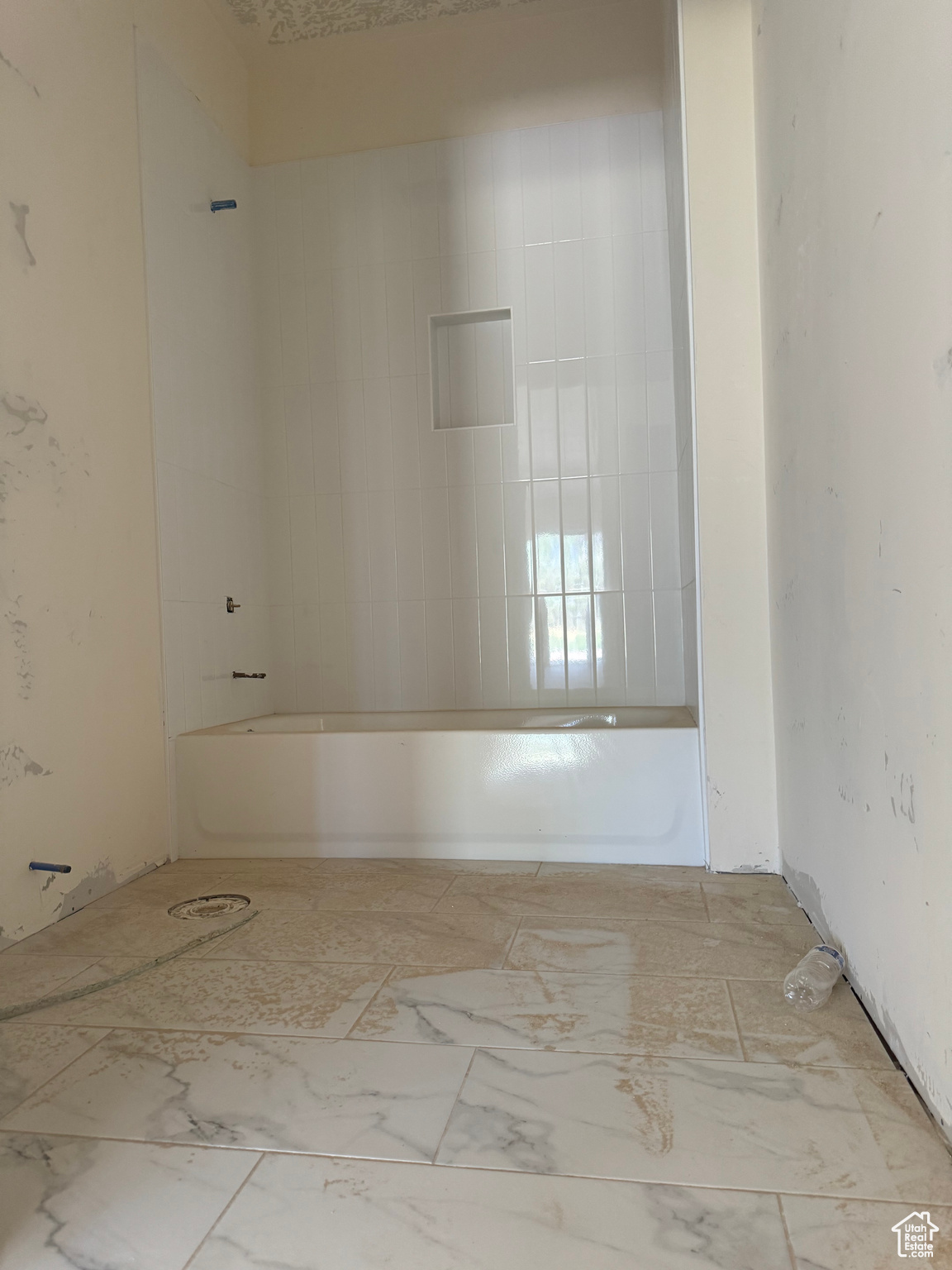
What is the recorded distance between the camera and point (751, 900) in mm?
2164

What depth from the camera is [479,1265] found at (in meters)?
0.96

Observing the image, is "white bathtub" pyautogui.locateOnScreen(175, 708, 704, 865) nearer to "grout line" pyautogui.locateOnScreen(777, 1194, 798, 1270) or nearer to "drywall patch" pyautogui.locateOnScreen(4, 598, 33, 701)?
"drywall patch" pyautogui.locateOnScreen(4, 598, 33, 701)

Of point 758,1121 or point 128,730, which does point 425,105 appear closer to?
point 128,730

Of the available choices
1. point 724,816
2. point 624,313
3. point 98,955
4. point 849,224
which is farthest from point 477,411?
point 98,955

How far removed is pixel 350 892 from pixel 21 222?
195 cm

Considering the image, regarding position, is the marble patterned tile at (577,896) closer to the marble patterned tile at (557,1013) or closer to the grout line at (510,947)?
the grout line at (510,947)

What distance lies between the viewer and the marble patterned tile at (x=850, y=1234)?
944 mm

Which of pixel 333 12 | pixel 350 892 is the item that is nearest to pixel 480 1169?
pixel 350 892

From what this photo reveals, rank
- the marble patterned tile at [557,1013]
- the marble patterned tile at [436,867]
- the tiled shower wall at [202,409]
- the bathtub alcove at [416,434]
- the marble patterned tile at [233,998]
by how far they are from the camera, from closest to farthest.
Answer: the marble patterned tile at [557,1013], the marble patterned tile at [233,998], the marble patterned tile at [436,867], the tiled shower wall at [202,409], the bathtub alcove at [416,434]

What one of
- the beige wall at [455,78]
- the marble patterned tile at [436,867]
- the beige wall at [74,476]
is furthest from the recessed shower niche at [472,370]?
the marble patterned tile at [436,867]

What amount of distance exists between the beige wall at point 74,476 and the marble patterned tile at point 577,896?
1.04 metres

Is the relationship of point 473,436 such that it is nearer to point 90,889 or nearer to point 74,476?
point 74,476

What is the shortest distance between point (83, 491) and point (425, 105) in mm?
2250

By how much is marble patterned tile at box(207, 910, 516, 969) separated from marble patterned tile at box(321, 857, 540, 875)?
0.38 meters
